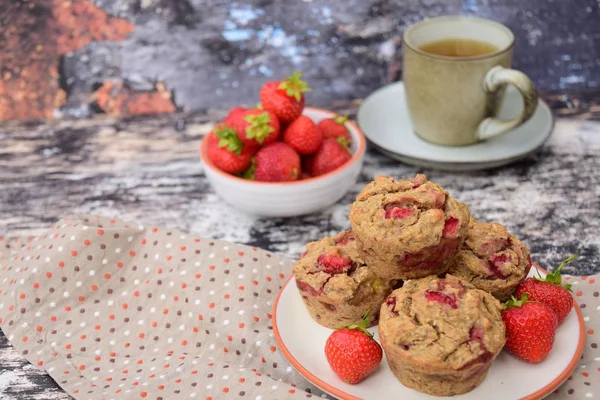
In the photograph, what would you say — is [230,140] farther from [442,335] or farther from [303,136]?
[442,335]

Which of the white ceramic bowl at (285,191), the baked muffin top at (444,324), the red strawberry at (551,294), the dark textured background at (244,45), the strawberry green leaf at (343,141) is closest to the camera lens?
the baked muffin top at (444,324)

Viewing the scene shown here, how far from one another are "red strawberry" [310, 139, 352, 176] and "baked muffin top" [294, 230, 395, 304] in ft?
1.13

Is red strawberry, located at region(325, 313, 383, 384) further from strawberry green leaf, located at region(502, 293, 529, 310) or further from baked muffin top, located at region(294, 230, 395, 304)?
strawberry green leaf, located at region(502, 293, 529, 310)

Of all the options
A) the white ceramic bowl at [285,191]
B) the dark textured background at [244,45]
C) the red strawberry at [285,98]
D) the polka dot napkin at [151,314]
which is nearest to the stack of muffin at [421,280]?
the polka dot napkin at [151,314]

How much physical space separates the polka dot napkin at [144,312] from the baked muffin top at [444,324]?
0.63 ft

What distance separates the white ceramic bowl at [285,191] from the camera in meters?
1.42

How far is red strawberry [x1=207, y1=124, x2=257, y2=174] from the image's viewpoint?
1.43 m

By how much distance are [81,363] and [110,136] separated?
0.87 m

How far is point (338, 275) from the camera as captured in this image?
1087 mm

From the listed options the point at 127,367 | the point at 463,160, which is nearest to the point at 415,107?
the point at 463,160

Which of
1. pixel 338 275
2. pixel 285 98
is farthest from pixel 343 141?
pixel 338 275

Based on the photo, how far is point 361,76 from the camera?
1971 mm

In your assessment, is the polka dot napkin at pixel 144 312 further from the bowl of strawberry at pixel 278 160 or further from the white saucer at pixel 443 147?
the white saucer at pixel 443 147

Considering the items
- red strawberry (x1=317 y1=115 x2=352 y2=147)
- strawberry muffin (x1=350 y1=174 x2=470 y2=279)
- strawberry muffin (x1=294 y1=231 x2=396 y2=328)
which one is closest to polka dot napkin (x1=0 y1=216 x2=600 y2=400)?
strawberry muffin (x1=294 y1=231 x2=396 y2=328)
